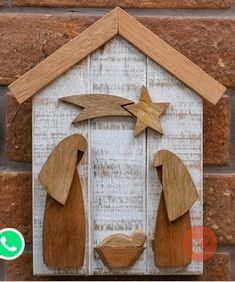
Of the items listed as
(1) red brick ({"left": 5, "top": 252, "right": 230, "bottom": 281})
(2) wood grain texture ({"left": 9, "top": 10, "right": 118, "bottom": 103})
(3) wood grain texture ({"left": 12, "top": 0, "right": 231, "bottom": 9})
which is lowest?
(1) red brick ({"left": 5, "top": 252, "right": 230, "bottom": 281})

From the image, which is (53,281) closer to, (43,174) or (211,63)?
(43,174)

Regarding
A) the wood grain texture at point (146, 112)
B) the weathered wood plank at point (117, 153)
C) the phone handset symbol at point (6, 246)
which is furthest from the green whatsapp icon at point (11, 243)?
the wood grain texture at point (146, 112)

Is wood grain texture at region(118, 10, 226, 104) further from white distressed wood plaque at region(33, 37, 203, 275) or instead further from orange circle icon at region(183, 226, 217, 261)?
orange circle icon at region(183, 226, 217, 261)

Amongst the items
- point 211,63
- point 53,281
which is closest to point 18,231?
point 53,281

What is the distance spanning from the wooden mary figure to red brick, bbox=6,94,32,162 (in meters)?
0.07

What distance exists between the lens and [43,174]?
2.55ft

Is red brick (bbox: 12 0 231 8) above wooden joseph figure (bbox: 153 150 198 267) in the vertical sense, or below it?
above

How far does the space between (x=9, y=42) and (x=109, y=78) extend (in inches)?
5.8

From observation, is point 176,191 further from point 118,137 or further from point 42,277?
point 42,277

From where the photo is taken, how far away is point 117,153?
79cm

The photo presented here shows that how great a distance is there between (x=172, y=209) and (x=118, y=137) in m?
0.11

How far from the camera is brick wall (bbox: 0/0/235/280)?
84 centimetres

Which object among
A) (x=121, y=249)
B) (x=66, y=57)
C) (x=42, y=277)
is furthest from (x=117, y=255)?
(x=66, y=57)

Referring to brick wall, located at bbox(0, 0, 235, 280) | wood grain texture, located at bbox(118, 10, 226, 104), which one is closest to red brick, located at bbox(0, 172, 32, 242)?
brick wall, located at bbox(0, 0, 235, 280)
